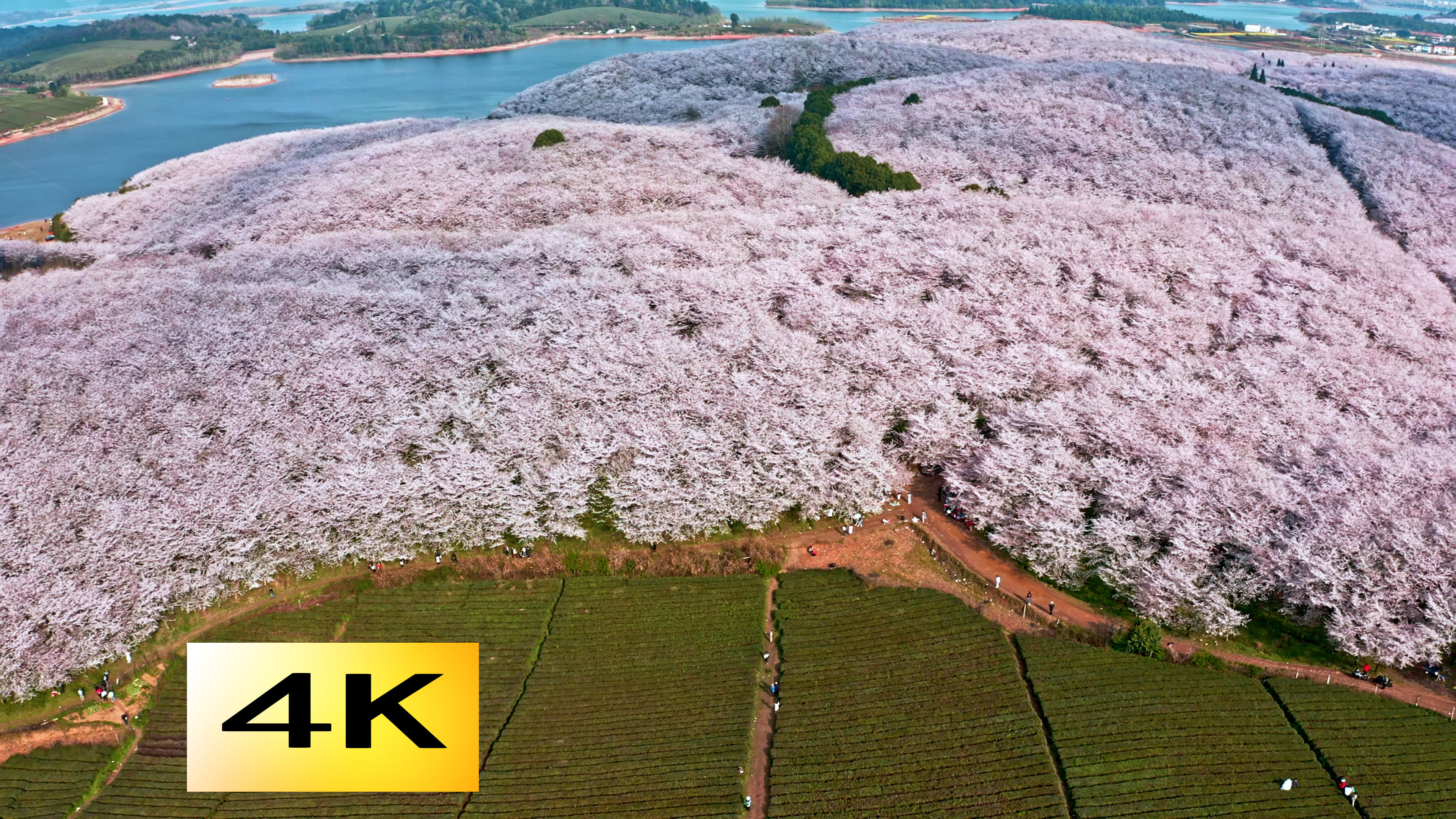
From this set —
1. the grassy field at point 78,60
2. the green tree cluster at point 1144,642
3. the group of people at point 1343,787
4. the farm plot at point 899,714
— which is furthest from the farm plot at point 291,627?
the grassy field at point 78,60

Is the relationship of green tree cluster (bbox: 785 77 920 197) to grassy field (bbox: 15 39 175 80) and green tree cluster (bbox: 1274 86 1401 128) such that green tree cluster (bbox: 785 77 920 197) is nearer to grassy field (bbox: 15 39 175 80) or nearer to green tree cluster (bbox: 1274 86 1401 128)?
green tree cluster (bbox: 1274 86 1401 128)

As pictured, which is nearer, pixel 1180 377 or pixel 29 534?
pixel 29 534

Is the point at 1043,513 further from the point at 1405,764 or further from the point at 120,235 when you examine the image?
the point at 120,235

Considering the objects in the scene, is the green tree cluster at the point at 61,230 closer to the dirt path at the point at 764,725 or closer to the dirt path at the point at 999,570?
the dirt path at the point at 764,725

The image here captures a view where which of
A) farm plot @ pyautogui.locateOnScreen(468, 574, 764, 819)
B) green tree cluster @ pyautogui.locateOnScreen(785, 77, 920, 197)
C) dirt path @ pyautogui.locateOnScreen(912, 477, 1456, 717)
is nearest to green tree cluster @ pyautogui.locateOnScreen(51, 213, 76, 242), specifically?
green tree cluster @ pyautogui.locateOnScreen(785, 77, 920, 197)

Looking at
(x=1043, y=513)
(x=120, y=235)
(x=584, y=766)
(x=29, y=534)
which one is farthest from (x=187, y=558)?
(x=120, y=235)
